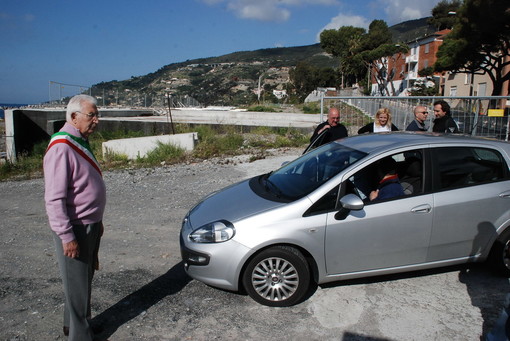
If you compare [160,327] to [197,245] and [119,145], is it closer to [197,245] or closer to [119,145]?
[197,245]

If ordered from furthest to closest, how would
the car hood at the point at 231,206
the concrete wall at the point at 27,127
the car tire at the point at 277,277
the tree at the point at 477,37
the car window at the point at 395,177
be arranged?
the tree at the point at 477,37 → the concrete wall at the point at 27,127 → the car window at the point at 395,177 → the car hood at the point at 231,206 → the car tire at the point at 277,277

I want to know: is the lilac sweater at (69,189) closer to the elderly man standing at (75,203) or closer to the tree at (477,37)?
the elderly man standing at (75,203)

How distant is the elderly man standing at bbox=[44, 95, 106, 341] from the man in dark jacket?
5594mm

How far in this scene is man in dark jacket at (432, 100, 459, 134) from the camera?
22.4 ft

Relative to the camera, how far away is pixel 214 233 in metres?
3.90

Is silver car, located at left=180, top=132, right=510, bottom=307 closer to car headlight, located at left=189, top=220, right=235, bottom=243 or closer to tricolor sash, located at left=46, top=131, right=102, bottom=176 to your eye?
car headlight, located at left=189, top=220, right=235, bottom=243

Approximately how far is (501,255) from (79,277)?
3.96 meters

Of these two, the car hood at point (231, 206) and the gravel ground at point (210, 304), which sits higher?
the car hood at point (231, 206)

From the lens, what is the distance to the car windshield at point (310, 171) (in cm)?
421

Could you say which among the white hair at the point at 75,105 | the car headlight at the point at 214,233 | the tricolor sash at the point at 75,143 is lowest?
the car headlight at the point at 214,233

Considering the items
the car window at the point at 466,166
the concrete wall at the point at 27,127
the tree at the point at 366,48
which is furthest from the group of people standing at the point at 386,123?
the tree at the point at 366,48

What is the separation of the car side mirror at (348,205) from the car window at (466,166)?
975 millimetres

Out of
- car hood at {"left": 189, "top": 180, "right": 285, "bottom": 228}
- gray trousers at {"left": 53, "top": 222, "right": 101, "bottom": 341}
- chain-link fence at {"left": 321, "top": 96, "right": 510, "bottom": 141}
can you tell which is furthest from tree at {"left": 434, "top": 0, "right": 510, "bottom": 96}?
gray trousers at {"left": 53, "top": 222, "right": 101, "bottom": 341}

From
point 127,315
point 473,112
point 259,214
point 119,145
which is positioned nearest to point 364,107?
point 473,112
